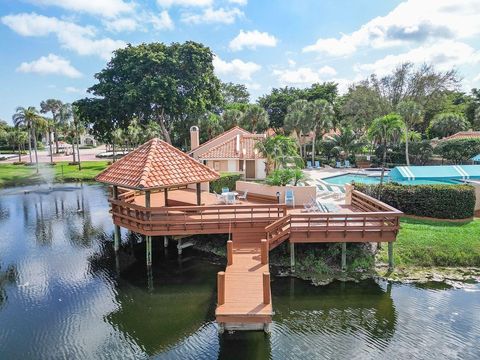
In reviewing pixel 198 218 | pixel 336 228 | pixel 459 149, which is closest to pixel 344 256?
pixel 336 228

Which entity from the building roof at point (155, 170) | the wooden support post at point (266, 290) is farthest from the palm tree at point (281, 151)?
the wooden support post at point (266, 290)

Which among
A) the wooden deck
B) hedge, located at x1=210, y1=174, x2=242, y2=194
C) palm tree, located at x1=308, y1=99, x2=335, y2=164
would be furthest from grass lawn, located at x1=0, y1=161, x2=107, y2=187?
the wooden deck

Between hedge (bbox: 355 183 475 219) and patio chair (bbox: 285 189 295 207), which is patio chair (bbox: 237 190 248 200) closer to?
patio chair (bbox: 285 189 295 207)

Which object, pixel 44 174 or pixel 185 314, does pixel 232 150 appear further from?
pixel 44 174

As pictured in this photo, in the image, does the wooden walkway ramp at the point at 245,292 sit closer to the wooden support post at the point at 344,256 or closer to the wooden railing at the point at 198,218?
the wooden railing at the point at 198,218

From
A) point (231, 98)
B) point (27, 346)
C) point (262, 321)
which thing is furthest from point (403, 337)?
point (231, 98)
